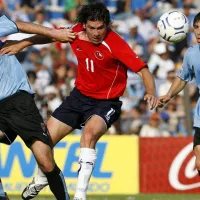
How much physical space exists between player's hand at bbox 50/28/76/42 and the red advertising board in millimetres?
4676

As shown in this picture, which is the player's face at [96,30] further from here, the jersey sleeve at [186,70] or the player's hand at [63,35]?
the jersey sleeve at [186,70]

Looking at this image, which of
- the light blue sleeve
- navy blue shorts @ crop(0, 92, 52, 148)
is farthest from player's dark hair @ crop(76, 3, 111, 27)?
navy blue shorts @ crop(0, 92, 52, 148)

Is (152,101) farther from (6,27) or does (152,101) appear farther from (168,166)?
(168,166)

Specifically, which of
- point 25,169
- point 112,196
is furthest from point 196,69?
point 25,169

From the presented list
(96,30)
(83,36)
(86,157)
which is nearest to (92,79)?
(83,36)

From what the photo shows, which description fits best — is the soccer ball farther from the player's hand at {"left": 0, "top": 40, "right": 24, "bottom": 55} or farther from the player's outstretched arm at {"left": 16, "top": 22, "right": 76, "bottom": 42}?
the player's hand at {"left": 0, "top": 40, "right": 24, "bottom": 55}

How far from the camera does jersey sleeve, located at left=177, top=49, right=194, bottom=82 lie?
8.73 metres

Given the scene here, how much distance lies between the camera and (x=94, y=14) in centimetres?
834

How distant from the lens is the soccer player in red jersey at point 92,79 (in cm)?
819

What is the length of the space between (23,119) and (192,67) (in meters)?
2.32

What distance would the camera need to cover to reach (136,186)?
12695mm

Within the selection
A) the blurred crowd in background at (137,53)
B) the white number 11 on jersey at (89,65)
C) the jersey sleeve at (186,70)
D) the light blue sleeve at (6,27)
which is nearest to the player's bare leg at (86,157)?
the white number 11 on jersey at (89,65)

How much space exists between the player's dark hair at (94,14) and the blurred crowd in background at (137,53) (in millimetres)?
4909

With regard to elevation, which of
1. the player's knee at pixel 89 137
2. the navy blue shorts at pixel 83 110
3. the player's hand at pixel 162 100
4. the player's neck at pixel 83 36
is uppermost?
the player's neck at pixel 83 36
